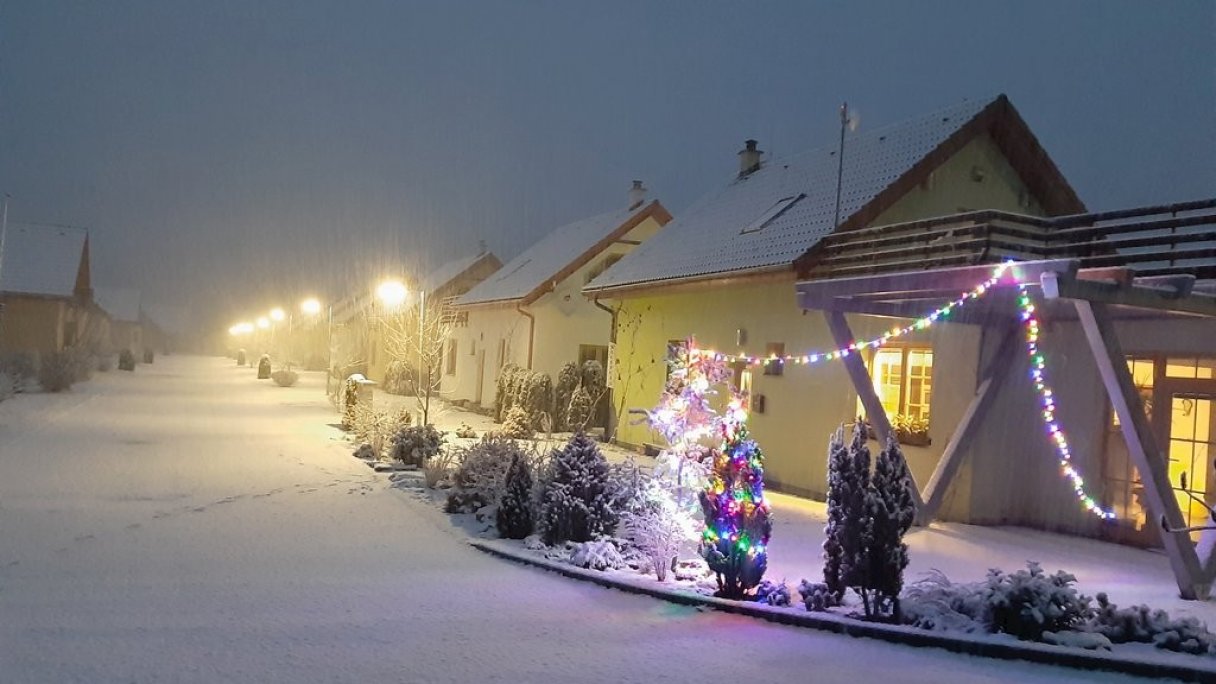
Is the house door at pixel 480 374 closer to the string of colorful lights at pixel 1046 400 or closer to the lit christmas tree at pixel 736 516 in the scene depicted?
the string of colorful lights at pixel 1046 400

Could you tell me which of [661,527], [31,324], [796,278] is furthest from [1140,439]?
[31,324]

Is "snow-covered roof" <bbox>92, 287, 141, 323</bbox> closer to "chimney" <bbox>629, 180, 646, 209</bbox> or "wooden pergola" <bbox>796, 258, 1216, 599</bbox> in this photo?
"chimney" <bbox>629, 180, 646, 209</bbox>

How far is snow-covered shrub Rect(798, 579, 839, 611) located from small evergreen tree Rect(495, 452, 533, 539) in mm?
3359

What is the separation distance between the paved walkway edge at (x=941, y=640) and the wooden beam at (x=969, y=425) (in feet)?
15.7

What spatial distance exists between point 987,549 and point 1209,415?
2.85 metres

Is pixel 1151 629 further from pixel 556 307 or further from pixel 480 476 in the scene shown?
pixel 556 307

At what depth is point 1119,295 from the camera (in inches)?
302

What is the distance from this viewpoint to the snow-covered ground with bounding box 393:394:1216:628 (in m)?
7.88

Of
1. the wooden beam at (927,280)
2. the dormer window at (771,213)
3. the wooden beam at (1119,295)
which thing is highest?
the dormer window at (771,213)

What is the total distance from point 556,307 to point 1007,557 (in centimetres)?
1657

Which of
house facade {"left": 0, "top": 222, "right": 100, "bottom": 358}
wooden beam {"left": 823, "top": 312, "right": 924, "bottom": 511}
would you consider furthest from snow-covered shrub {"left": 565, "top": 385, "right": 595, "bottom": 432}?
house facade {"left": 0, "top": 222, "right": 100, "bottom": 358}

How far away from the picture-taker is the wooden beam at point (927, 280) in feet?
25.7

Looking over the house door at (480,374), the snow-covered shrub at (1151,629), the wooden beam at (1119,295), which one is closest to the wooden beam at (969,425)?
the wooden beam at (1119,295)

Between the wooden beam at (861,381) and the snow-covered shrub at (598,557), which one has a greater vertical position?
the wooden beam at (861,381)
